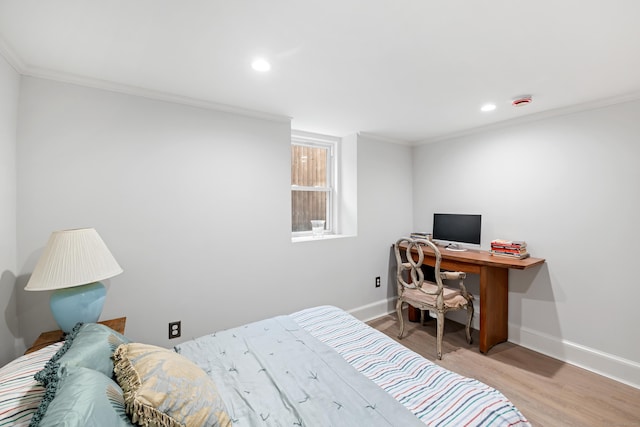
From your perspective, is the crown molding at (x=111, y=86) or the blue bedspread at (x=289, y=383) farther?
the crown molding at (x=111, y=86)

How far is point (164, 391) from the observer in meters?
0.93

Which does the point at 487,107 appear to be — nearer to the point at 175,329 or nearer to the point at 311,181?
the point at 311,181

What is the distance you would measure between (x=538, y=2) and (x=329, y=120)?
187cm

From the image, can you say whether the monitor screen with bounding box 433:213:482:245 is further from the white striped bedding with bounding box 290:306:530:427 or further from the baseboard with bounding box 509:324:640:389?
the white striped bedding with bounding box 290:306:530:427

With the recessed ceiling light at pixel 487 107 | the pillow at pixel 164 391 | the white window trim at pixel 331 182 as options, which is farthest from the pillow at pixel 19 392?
the recessed ceiling light at pixel 487 107

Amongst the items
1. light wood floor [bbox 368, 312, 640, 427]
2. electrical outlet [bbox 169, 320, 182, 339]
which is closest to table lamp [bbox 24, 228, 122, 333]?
electrical outlet [bbox 169, 320, 182, 339]

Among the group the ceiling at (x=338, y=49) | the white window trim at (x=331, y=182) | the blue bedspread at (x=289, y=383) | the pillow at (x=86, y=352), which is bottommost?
the blue bedspread at (x=289, y=383)

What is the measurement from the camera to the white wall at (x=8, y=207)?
1.56 metres

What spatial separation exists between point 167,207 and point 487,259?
114 inches

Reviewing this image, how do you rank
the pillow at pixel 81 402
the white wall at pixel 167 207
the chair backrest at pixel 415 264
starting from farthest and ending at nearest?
the chair backrest at pixel 415 264, the white wall at pixel 167 207, the pillow at pixel 81 402

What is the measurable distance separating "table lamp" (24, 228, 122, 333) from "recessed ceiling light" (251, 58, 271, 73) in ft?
4.61

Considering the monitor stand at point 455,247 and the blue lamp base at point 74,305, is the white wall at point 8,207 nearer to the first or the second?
the blue lamp base at point 74,305

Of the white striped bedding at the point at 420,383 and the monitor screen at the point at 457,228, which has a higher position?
the monitor screen at the point at 457,228

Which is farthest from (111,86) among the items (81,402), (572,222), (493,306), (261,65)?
(572,222)
